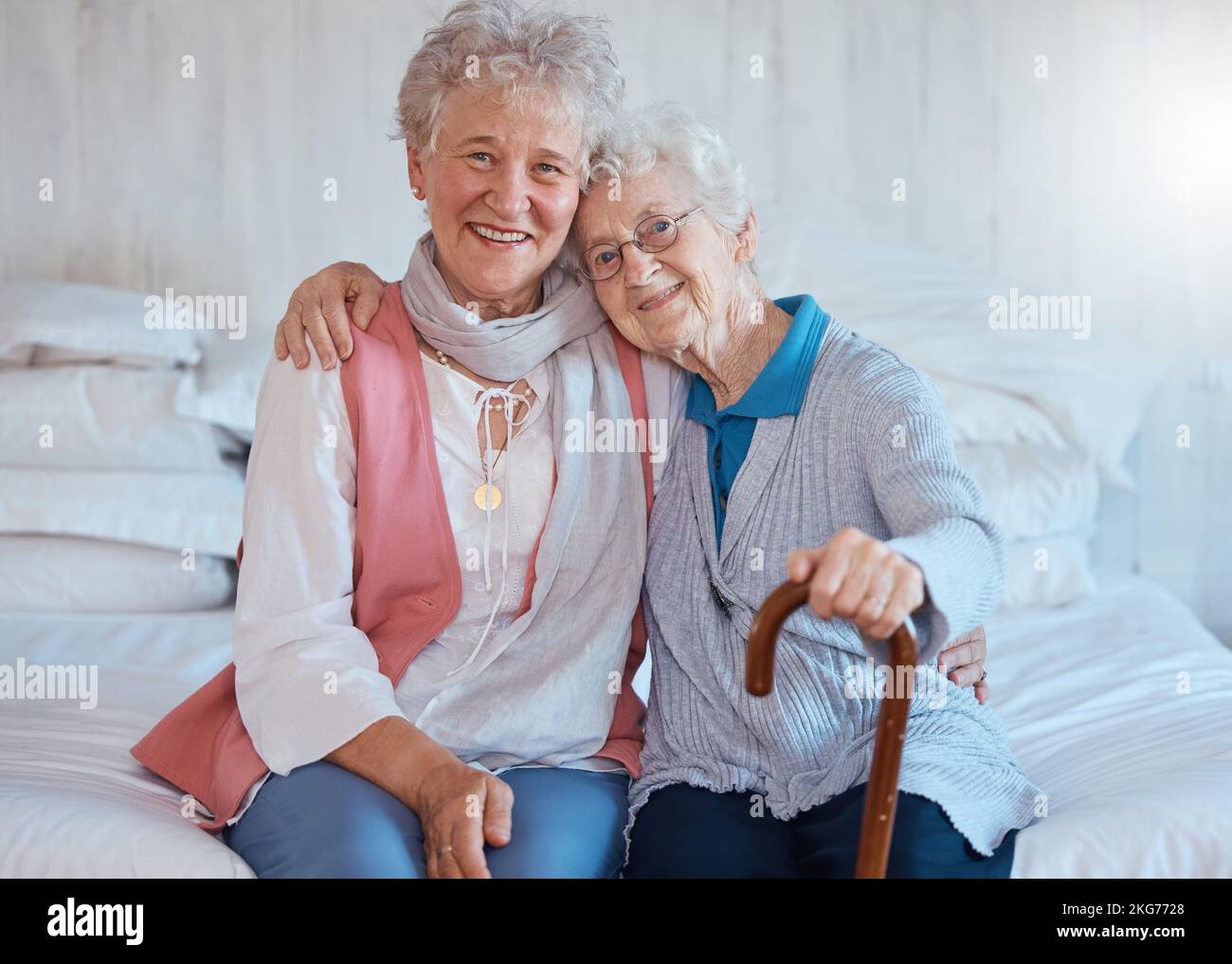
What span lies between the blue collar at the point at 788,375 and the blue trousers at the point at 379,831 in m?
0.51

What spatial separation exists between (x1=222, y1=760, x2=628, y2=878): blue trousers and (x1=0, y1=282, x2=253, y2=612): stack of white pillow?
105cm

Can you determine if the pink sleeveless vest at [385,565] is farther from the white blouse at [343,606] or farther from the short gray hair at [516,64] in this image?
the short gray hair at [516,64]

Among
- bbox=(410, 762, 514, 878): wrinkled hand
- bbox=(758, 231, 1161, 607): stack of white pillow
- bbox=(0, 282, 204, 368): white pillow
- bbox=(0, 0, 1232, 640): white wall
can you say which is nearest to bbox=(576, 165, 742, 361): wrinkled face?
bbox=(410, 762, 514, 878): wrinkled hand

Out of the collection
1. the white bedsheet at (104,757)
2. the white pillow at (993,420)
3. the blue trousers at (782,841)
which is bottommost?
the blue trousers at (782,841)

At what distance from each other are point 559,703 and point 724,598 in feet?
0.78

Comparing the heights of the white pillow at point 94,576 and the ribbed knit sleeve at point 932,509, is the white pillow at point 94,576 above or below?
below

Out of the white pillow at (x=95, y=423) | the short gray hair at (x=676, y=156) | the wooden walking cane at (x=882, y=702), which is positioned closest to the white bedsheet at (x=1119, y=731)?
the wooden walking cane at (x=882, y=702)

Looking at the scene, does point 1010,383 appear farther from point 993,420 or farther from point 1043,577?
point 1043,577

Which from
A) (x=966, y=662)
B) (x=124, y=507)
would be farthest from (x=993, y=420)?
(x=124, y=507)

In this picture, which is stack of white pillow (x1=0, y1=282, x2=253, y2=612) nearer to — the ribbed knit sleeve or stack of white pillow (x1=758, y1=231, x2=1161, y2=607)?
stack of white pillow (x1=758, y1=231, x2=1161, y2=607)

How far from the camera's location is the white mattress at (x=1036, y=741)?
121 cm

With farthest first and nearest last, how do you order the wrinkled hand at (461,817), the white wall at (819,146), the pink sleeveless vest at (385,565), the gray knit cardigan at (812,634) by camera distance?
the white wall at (819,146) → the pink sleeveless vest at (385,565) → the gray knit cardigan at (812,634) → the wrinkled hand at (461,817)

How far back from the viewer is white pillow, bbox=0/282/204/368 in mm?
2283

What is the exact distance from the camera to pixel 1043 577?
7.66 ft
